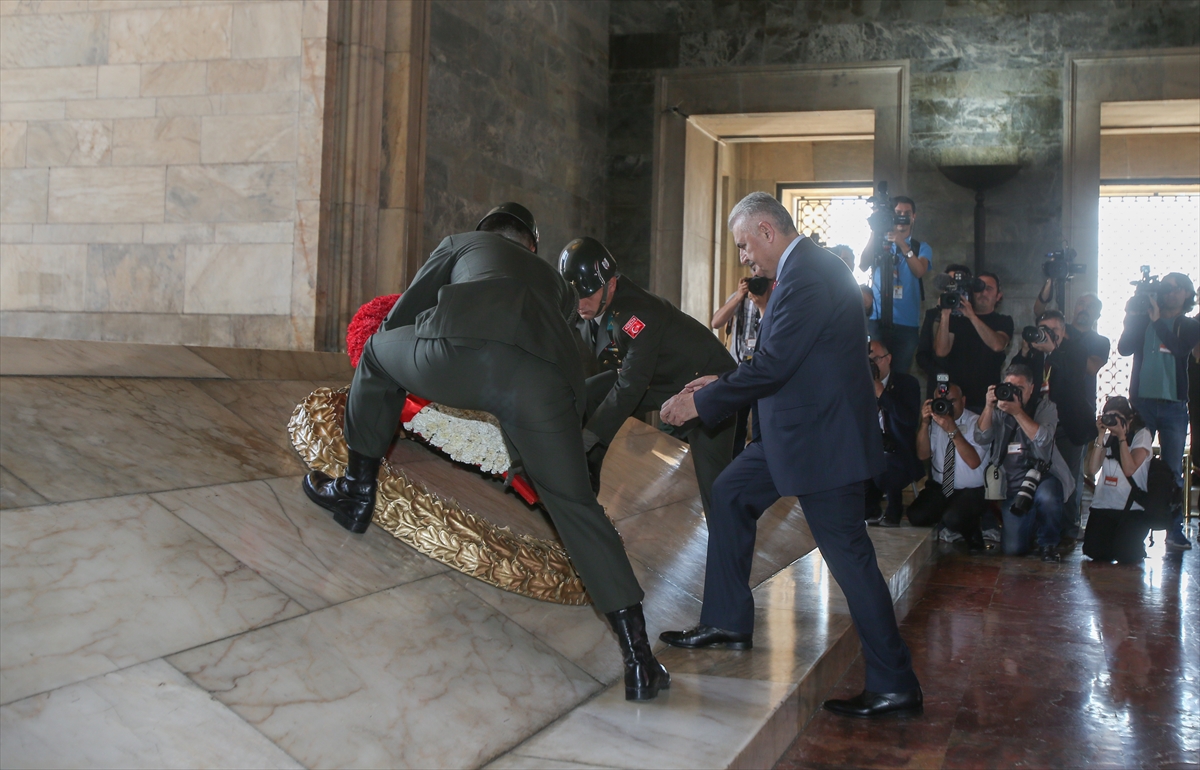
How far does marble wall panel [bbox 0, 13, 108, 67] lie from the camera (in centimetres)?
834

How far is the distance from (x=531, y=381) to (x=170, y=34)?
616 centimetres

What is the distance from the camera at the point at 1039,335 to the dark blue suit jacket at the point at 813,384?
4849 millimetres

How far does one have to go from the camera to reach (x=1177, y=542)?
316 inches

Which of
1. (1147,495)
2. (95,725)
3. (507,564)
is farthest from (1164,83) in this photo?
(95,725)

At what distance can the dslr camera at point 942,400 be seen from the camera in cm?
756

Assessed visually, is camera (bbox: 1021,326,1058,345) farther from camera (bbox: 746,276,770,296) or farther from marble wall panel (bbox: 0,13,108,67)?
marble wall panel (bbox: 0,13,108,67)

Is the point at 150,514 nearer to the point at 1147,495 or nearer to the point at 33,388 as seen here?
the point at 33,388

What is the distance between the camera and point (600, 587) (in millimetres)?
3309

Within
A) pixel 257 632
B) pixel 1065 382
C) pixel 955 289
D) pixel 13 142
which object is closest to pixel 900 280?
pixel 955 289

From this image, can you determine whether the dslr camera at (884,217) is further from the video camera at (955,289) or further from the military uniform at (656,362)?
the military uniform at (656,362)

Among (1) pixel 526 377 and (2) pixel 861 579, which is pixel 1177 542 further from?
(1) pixel 526 377

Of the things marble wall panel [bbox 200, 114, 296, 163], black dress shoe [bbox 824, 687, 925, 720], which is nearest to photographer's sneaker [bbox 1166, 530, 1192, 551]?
black dress shoe [bbox 824, 687, 925, 720]

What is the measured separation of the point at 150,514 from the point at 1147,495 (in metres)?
6.40

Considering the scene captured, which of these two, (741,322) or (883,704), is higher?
(741,322)
